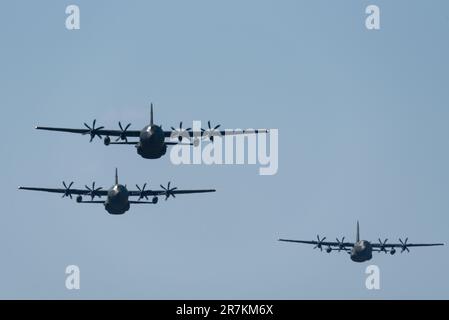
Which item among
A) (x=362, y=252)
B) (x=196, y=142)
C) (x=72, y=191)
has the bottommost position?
(x=362, y=252)

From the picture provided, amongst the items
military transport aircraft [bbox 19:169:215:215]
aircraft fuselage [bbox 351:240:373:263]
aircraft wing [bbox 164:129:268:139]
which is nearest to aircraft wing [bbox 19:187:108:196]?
military transport aircraft [bbox 19:169:215:215]

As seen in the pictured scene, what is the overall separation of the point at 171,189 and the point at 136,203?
8200 millimetres

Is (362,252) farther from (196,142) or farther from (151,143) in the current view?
(151,143)

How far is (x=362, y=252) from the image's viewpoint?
192875 millimetres

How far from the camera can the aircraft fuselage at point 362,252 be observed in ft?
632

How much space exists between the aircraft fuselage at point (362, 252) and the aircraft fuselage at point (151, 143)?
2918 inches

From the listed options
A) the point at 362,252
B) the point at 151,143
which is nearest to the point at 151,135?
the point at 151,143

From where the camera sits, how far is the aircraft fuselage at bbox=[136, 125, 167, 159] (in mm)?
127125

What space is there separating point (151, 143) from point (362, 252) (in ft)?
252

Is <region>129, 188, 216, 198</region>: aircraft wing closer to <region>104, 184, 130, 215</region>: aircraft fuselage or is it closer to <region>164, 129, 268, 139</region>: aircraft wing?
<region>104, 184, 130, 215</region>: aircraft fuselage
